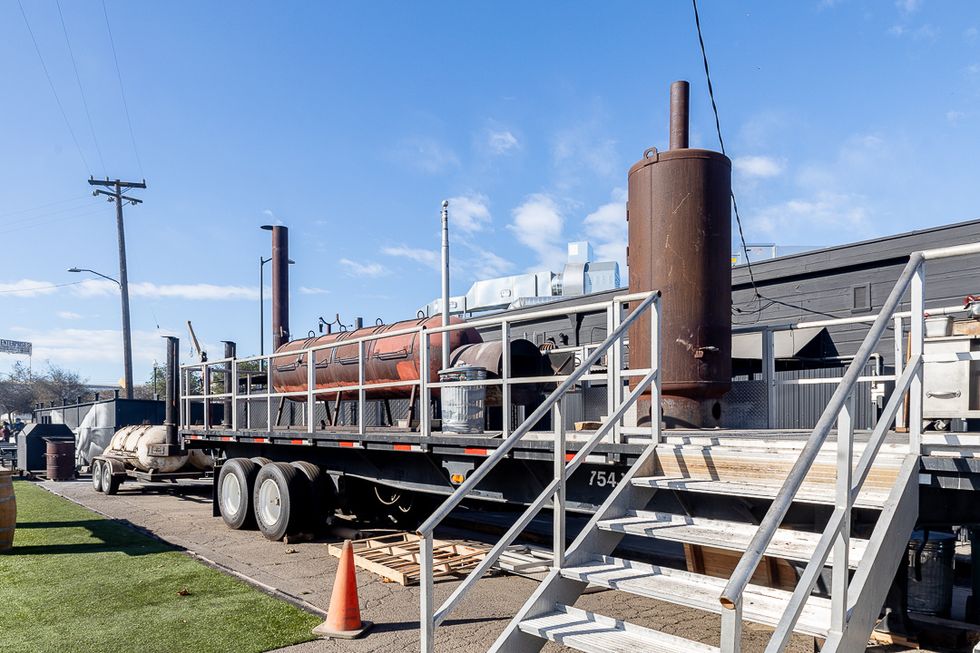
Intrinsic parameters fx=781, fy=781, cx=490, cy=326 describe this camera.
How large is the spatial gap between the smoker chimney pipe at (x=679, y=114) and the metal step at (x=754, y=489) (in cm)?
339

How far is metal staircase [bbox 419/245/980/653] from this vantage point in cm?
355

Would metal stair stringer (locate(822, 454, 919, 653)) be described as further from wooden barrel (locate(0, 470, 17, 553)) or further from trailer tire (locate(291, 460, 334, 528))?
wooden barrel (locate(0, 470, 17, 553))

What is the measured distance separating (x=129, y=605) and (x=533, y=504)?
4.73 m

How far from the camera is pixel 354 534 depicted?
11078mm

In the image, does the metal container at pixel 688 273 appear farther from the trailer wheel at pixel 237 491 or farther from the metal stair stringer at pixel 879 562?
the trailer wheel at pixel 237 491

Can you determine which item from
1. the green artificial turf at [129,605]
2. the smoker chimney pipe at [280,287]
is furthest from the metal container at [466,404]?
the smoker chimney pipe at [280,287]

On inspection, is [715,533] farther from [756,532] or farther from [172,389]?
[172,389]

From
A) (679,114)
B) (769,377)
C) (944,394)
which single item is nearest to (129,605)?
(769,377)

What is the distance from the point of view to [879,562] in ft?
12.5

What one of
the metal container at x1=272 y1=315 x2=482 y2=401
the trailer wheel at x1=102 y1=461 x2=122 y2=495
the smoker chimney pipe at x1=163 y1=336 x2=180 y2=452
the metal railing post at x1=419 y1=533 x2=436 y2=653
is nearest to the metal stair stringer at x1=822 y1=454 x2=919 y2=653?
the metal railing post at x1=419 y1=533 x2=436 y2=653

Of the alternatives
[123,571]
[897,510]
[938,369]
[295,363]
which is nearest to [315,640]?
[123,571]

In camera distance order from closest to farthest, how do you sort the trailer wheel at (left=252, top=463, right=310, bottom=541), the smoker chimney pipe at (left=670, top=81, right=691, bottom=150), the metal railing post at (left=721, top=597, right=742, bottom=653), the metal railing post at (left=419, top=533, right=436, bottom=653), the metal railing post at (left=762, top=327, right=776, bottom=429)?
the metal railing post at (left=721, top=597, right=742, bottom=653) → the metal railing post at (left=419, top=533, right=436, bottom=653) → the smoker chimney pipe at (left=670, top=81, right=691, bottom=150) → the metal railing post at (left=762, top=327, right=776, bottom=429) → the trailer wheel at (left=252, top=463, right=310, bottom=541)

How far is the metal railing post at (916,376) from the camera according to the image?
4284 millimetres

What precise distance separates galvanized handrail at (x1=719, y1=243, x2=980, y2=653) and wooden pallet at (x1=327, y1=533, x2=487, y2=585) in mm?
5170
